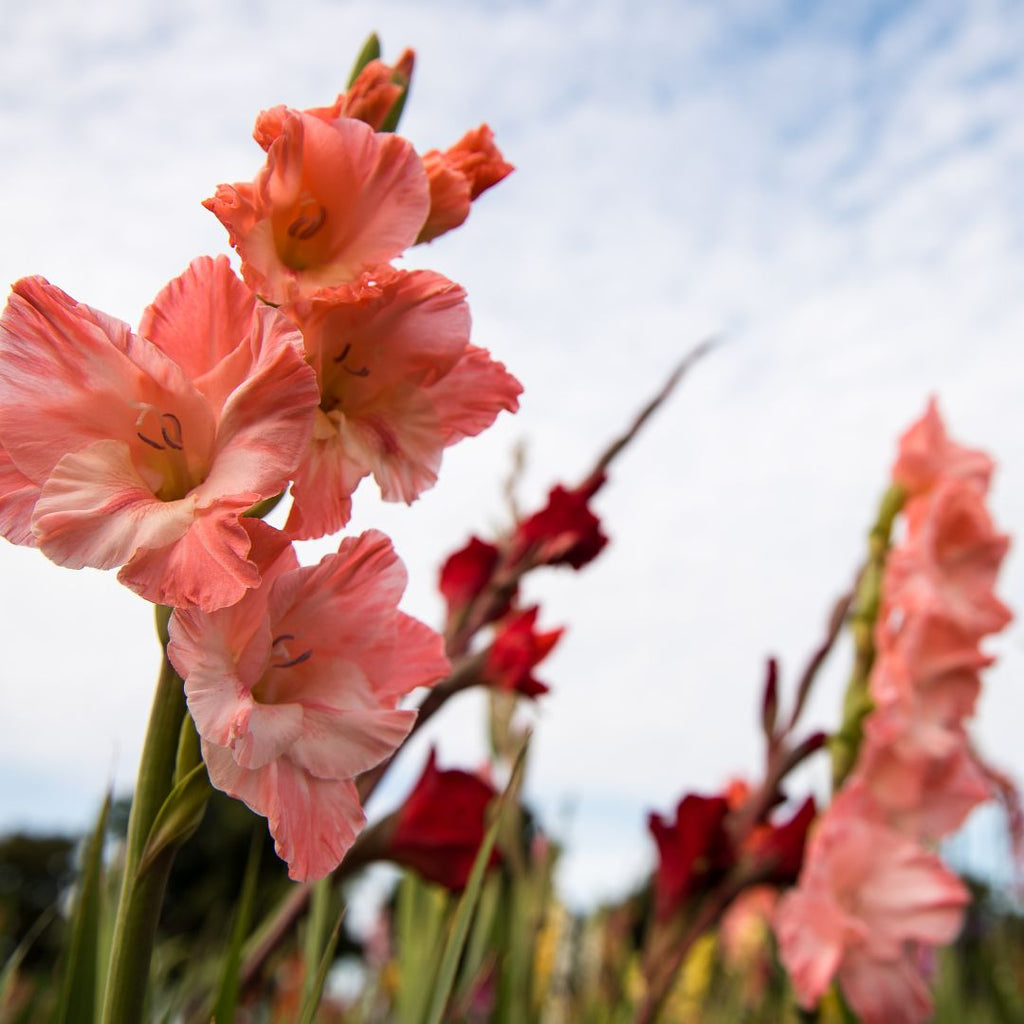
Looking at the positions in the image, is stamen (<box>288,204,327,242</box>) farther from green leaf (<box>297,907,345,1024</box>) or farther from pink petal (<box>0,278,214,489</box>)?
green leaf (<box>297,907,345,1024</box>)

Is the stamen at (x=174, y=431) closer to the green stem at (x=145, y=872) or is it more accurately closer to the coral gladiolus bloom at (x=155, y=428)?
the coral gladiolus bloom at (x=155, y=428)

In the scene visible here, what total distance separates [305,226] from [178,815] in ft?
1.38

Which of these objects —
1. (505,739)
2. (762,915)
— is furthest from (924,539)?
(762,915)

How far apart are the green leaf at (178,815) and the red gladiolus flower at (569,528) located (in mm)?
594

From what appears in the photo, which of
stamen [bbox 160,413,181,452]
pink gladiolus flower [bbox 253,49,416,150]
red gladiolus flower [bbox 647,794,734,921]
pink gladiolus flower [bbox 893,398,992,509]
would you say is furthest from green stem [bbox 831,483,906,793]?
stamen [bbox 160,413,181,452]

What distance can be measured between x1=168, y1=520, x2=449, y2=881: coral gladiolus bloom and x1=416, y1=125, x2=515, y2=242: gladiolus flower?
0.93 feet

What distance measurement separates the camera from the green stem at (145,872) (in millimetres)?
706

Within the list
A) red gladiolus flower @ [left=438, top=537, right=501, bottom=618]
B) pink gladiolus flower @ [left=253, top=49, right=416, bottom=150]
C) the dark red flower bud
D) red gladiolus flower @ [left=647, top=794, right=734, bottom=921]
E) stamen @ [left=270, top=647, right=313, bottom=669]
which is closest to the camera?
stamen @ [left=270, top=647, right=313, bottom=669]

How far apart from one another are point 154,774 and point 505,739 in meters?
0.93

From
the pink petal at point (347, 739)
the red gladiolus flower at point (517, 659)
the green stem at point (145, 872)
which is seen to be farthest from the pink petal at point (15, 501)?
the red gladiolus flower at point (517, 659)

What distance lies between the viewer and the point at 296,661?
746 mm

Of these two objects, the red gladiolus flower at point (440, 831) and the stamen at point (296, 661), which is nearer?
the stamen at point (296, 661)

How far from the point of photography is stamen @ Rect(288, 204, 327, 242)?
30.7 inches

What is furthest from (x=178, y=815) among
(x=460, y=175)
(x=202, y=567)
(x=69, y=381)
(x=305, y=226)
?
(x=460, y=175)
